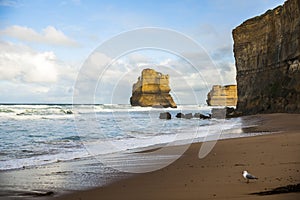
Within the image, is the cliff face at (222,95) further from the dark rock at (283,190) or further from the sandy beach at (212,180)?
the dark rock at (283,190)

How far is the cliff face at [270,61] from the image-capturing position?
98.6ft

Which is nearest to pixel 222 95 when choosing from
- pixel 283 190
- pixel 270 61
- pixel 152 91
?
pixel 152 91

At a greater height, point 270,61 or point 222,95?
point 270,61

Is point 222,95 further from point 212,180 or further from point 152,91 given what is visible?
point 212,180

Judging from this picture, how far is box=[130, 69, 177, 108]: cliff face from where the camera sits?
86.5 m

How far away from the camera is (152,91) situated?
8988 cm

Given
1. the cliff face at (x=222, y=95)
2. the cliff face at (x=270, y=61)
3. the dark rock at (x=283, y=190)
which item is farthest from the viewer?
the cliff face at (x=222, y=95)

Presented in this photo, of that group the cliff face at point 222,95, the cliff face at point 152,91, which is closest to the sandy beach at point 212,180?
the cliff face at point 222,95

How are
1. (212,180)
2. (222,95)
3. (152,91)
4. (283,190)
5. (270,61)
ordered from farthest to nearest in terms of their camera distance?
(222,95) → (152,91) → (270,61) → (212,180) → (283,190)

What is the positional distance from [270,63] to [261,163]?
101ft

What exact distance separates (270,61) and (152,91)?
183ft

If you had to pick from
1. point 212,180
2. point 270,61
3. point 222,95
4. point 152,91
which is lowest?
point 212,180

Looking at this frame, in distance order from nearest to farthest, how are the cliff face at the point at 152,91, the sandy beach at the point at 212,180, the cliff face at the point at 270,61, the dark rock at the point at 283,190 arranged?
1. the dark rock at the point at 283,190
2. the sandy beach at the point at 212,180
3. the cliff face at the point at 270,61
4. the cliff face at the point at 152,91

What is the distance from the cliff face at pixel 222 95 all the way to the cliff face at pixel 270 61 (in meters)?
33.2
